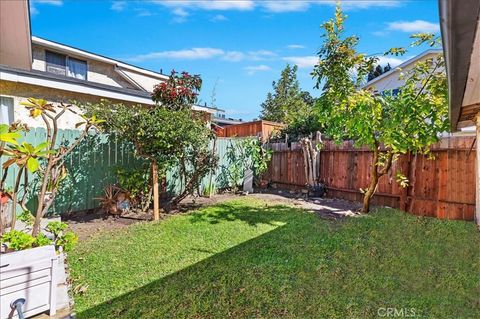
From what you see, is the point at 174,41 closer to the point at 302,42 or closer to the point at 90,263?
the point at 302,42

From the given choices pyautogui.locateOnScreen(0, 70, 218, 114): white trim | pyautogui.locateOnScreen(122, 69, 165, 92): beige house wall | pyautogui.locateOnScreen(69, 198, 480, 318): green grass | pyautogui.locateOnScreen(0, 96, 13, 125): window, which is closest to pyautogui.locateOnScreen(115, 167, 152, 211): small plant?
pyautogui.locateOnScreen(69, 198, 480, 318): green grass

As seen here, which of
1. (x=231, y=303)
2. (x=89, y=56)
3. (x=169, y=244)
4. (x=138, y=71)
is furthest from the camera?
(x=138, y=71)

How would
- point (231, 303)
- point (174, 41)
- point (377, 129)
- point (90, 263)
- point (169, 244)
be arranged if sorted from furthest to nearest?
point (174, 41)
point (377, 129)
point (169, 244)
point (90, 263)
point (231, 303)

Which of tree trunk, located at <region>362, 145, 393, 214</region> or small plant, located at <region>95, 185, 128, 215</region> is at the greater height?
tree trunk, located at <region>362, 145, 393, 214</region>

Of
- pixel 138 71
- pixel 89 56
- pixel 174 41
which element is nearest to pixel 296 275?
pixel 174 41

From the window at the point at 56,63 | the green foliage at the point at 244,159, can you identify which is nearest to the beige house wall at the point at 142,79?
the window at the point at 56,63

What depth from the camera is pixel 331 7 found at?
6324 mm

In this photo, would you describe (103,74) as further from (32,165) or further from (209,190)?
(32,165)

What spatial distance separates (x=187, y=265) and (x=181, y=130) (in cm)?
296

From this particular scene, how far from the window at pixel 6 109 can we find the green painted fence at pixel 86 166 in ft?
5.38

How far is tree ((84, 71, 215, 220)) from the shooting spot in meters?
5.95

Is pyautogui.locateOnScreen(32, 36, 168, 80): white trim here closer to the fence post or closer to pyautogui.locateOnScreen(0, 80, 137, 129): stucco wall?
pyautogui.locateOnScreen(0, 80, 137, 129): stucco wall

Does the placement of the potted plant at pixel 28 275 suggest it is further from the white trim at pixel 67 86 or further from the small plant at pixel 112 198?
the white trim at pixel 67 86

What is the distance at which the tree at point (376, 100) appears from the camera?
547 centimetres
